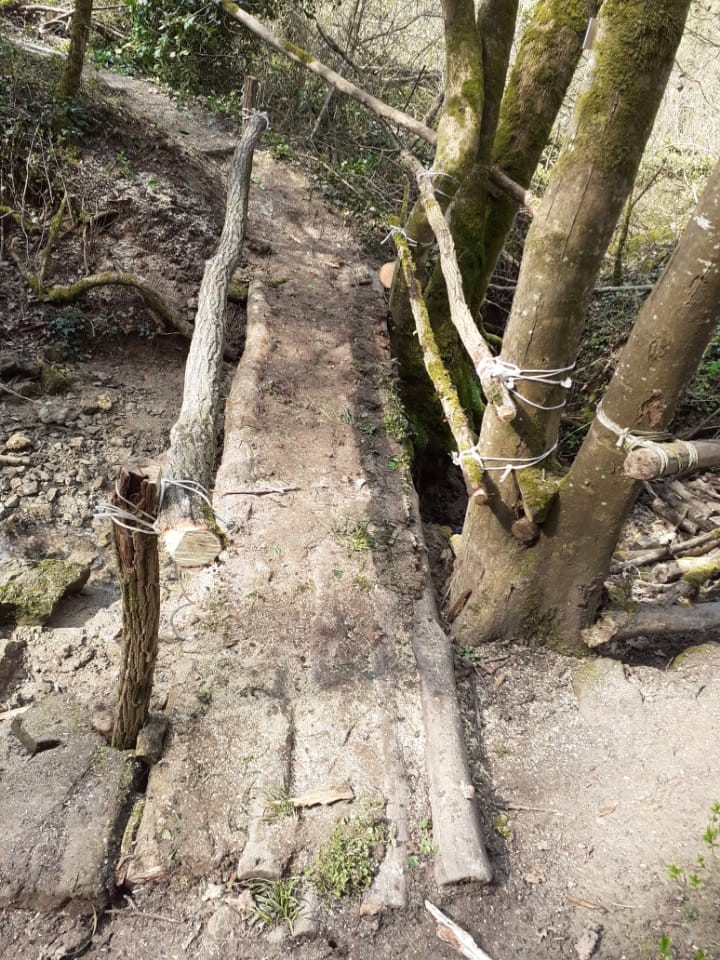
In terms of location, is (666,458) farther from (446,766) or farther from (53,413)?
(53,413)

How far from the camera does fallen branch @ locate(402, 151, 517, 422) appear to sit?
3.18 m

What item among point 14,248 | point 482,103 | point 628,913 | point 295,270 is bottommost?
point 628,913

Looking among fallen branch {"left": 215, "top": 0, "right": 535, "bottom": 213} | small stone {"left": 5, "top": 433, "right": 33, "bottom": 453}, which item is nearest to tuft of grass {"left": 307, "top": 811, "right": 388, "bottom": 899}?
fallen branch {"left": 215, "top": 0, "right": 535, "bottom": 213}

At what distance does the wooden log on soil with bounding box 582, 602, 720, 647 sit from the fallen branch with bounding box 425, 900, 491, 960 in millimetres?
1839

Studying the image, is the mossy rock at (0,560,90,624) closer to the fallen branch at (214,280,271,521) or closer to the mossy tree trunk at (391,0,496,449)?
the fallen branch at (214,280,271,521)

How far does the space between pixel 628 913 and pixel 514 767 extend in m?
0.81

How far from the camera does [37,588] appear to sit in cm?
387

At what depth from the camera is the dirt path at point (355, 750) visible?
2.47 metres

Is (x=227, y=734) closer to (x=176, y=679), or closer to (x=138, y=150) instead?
(x=176, y=679)

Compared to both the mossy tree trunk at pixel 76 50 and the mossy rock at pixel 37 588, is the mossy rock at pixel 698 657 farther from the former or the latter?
the mossy tree trunk at pixel 76 50

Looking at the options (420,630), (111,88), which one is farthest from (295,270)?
(420,630)

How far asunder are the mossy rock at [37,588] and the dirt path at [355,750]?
149 millimetres

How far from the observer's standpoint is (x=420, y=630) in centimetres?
368

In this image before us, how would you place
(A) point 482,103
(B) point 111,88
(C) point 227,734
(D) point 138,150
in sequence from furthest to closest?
(B) point 111,88 → (D) point 138,150 → (A) point 482,103 → (C) point 227,734
